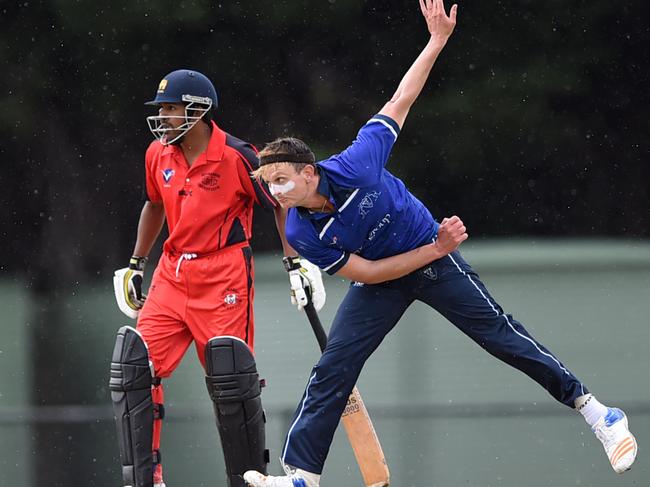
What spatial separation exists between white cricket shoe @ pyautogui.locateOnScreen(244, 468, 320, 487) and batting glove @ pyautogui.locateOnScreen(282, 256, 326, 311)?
64 centimetres

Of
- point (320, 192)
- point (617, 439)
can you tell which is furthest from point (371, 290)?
point (617, 439)

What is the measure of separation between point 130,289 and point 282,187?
1019mm

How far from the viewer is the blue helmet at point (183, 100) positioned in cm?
452

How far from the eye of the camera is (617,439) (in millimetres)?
4148

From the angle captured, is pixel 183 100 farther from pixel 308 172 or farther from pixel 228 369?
pixel 228 369

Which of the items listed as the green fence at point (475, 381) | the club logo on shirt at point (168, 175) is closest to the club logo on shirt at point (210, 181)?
the club logo on shirt at point (168, 175)

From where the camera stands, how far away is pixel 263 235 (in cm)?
577

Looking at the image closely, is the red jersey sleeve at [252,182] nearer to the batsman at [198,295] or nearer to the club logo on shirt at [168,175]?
the batsman at [198,295]

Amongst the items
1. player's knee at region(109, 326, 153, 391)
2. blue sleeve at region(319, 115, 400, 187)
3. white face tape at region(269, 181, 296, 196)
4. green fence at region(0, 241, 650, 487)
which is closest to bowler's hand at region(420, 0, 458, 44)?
blue sleeve at region(319, 115, 400, 187)

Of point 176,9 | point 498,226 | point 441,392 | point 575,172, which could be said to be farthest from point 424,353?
point 176,9

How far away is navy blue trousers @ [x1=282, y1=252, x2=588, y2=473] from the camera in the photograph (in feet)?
13.6

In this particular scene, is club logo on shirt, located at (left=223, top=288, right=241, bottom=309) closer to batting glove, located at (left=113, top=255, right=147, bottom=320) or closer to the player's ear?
batting glove, located at (left=113, top=255, right=147, bottom=320)

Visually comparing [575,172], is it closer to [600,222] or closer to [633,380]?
[600,222]

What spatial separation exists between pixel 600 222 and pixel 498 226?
399 millimetres
